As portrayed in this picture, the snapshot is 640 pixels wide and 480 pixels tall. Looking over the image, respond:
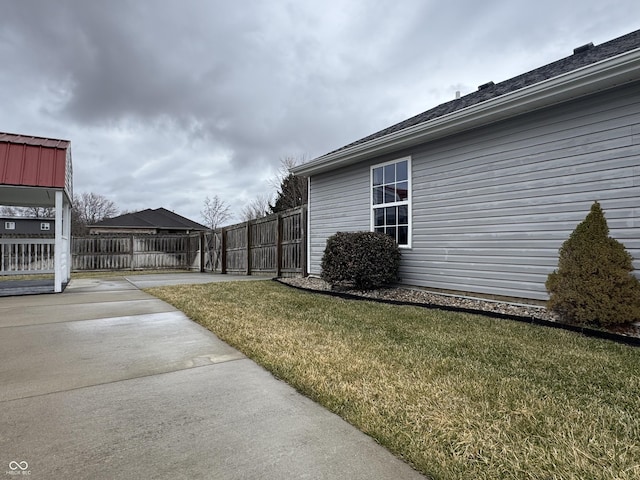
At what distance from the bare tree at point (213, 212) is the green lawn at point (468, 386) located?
95.0ft

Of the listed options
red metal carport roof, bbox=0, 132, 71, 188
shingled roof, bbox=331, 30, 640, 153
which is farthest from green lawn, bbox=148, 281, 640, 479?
red metal carport roof, bbox=0, 132, 71, 188

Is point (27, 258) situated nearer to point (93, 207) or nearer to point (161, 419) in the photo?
point (161, 419)

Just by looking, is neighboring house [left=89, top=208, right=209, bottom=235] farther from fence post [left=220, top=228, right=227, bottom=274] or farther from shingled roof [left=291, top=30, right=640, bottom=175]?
shingled roof [left=291, top=30, right=640, bottom=175]

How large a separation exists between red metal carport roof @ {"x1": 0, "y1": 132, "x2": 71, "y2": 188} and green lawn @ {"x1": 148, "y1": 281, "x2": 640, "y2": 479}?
4.84 m

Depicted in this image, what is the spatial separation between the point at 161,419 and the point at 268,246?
860 cm

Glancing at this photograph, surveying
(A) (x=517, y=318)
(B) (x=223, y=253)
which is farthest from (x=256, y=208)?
(A) (x=517, y=318)

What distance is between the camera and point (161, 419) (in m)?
1.95

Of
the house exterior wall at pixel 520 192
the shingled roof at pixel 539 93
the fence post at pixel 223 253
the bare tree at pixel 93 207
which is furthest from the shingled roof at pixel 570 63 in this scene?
the bare tree at pixel 93 207

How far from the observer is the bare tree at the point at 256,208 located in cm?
3256

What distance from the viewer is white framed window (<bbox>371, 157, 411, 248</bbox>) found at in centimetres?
683

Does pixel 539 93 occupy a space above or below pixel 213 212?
below

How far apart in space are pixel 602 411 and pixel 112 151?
1952 centimetres

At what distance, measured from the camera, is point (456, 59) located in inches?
415

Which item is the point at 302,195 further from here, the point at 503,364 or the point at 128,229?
the point at 503,364
